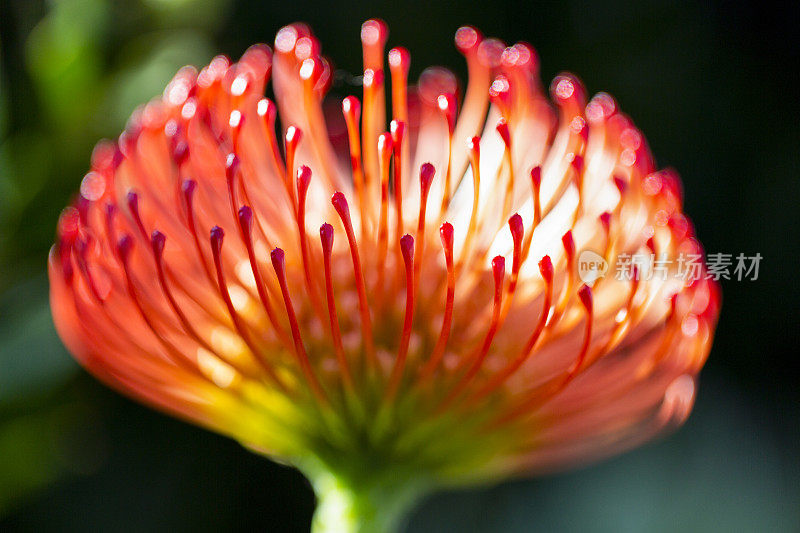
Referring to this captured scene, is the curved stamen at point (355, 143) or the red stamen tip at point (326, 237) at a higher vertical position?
the curved stamen at point (355, 143)

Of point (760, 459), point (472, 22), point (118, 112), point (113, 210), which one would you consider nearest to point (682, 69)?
point (472, 22)

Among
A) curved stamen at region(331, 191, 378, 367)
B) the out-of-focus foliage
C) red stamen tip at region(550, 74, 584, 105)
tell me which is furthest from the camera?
the out-of-focus foliage

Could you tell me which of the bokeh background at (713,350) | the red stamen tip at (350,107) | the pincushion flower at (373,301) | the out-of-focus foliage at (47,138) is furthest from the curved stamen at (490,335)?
the bokeh background at (713,350)

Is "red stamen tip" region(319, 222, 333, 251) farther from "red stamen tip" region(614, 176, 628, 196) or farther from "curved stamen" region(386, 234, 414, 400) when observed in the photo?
"red stamen tip" region(614, 176, 628, 196)

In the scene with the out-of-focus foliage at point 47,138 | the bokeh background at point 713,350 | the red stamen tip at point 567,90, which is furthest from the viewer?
the bokeh background at point 713,350

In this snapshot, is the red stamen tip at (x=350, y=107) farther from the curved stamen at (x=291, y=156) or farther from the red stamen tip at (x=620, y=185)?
the red stamen tip at (x=620, y=185)

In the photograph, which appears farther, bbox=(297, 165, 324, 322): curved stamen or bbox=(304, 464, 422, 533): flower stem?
bbox=(304, 464, 422, 533): flower stem

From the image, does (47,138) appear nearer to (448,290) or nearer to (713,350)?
(448,290)

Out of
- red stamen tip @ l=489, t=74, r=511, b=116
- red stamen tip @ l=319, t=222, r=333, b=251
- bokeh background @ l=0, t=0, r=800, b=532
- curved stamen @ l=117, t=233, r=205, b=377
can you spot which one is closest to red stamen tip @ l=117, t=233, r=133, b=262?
curved stamen @ l=117, t=233, r=205, b=377

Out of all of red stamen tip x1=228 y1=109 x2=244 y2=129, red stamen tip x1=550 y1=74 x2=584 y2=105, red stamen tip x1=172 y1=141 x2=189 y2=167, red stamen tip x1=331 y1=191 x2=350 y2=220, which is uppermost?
red stamen tip x1=550 y1=74 x2=584 y2=105
